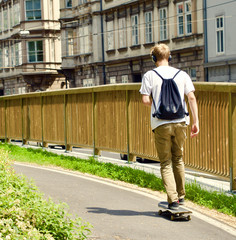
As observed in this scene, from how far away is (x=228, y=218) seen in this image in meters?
7.78

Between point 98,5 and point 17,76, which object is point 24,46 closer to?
point 17,76

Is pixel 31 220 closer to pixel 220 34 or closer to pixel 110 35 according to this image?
pixel 220 34

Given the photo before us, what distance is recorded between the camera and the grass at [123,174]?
27.6ft

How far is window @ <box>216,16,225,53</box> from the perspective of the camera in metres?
33.2

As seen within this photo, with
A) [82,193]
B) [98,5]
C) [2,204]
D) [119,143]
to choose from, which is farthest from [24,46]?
[2,204]

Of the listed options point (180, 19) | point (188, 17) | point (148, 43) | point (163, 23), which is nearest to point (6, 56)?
point (148, 43)

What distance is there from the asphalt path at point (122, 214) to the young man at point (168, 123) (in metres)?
0.40

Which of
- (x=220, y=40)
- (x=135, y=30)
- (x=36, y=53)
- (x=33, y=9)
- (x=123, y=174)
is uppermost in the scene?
(x=33, y=9)

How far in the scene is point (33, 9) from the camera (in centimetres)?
A: 5625

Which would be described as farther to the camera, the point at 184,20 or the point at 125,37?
the point at 125,37

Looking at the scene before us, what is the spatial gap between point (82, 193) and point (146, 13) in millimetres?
31822

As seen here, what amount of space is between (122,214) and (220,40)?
2644 cm

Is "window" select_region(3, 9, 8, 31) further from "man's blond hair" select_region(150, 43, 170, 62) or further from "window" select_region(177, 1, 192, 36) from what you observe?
"man's blond hair" select_region(150, 43, 170, 62)

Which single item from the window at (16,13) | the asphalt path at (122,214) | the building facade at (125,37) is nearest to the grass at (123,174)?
the asphalt path at (122,214)
